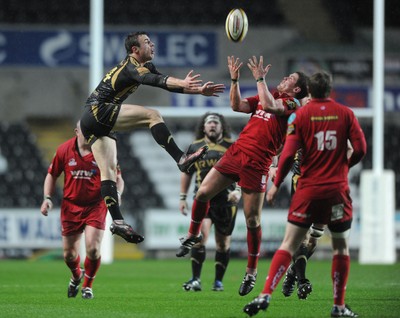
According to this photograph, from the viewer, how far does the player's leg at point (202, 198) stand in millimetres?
9500

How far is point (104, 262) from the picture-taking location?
1777 cm

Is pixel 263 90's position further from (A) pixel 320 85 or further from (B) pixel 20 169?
(B) pixel 20 169

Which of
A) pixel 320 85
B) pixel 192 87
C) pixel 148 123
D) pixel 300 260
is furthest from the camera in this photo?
pixel 300 260

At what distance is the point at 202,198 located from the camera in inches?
382

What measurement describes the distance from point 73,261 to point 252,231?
1940 mm

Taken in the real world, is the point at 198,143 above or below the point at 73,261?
above

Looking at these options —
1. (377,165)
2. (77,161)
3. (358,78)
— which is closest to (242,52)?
(358,78)

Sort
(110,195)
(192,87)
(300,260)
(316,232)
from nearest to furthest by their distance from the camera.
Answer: (192,87) → (110,195) → (300,260) → (316,232)

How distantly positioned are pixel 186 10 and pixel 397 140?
559 centimetres

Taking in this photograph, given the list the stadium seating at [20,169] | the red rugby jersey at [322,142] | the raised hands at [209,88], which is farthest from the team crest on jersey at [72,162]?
the stadium seating at [20,169]

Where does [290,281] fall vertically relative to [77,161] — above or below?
below

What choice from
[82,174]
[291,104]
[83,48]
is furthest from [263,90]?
[83,48]

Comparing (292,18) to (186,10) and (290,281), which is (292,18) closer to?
(186,10)

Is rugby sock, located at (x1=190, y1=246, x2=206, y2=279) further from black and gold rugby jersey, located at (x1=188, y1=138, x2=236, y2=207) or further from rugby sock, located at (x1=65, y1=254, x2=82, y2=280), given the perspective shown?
rugby sock, located at (x1=65, y1=254, x2=82, y2=280)
